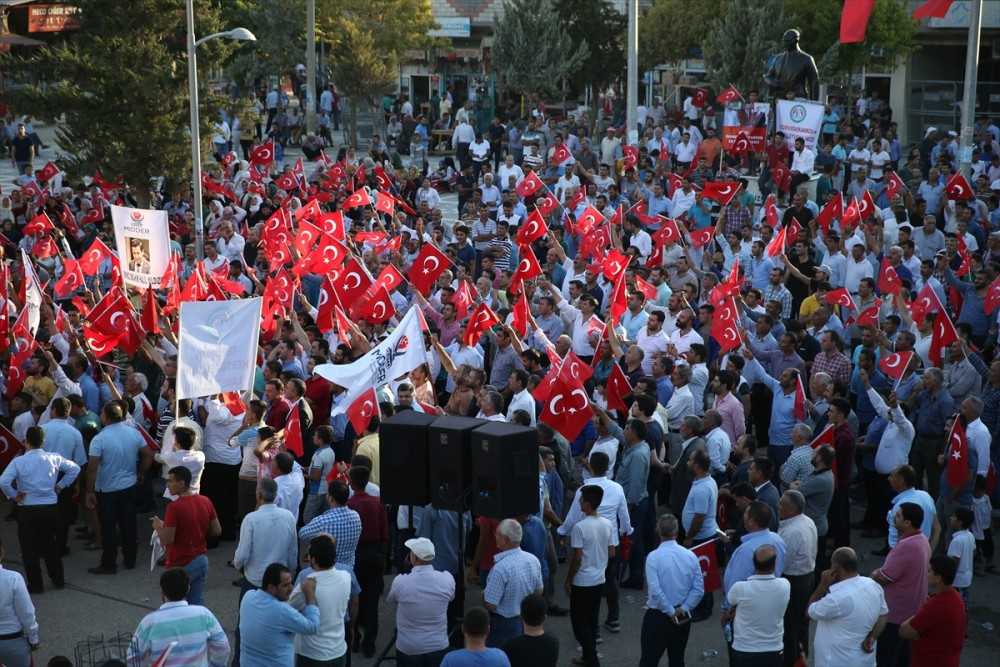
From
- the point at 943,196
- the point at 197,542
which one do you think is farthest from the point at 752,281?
the point at 197,542

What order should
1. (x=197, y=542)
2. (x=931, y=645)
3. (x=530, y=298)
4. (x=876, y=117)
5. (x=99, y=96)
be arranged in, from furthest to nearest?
1. (x=876, y=117)
2. (x=99, y=96)
3. (x=530, y=298)
4. (x=197, y=542)
5. (x=931, y=645)

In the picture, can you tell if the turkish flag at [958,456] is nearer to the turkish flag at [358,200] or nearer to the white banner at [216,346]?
the white banner at [216,346]

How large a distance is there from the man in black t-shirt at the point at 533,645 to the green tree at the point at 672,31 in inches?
1463

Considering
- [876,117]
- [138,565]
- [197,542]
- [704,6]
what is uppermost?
[704,6]

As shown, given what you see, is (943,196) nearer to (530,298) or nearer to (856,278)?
(856,278)

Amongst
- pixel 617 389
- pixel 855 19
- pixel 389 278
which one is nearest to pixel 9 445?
pixel 389 278

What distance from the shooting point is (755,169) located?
25125mm

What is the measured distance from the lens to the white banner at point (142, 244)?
15852mm

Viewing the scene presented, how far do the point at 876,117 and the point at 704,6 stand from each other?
29.8 ft

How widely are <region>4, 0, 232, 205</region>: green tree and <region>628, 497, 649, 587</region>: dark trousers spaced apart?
16.0 m

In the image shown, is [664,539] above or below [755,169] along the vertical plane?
below

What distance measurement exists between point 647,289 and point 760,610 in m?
7.46

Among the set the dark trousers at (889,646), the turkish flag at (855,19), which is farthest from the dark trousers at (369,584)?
the turkish flag at (855,19)

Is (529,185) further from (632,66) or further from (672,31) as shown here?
(672,31)
